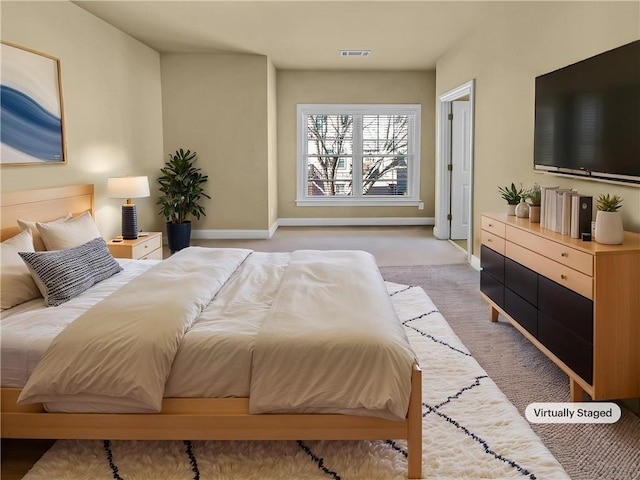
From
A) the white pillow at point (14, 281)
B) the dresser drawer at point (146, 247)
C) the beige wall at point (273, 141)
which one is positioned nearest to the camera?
the white pillow at point (14, 281)

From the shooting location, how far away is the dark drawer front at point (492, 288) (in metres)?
3.99

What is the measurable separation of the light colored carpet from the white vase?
85 cm

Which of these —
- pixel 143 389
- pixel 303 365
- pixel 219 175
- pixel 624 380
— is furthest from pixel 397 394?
pixel 219 175

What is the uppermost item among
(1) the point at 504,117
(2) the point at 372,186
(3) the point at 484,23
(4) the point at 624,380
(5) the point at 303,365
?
(3) the point at 484,23

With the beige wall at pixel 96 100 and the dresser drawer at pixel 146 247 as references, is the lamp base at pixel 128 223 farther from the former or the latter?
the beige wall at pixel 96 100

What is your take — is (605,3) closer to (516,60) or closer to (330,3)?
(516,60)

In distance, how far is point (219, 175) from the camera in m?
8.02

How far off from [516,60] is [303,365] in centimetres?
363

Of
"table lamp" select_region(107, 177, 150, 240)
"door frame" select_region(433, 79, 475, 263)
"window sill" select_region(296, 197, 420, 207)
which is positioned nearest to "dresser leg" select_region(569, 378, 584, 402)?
"table lamp" select_region(107, 177, 150, 240)

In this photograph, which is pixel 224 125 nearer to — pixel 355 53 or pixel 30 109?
pixel 355 53

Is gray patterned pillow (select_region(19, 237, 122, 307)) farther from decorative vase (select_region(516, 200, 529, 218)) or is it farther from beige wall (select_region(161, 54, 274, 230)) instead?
beige wall (select_region(161, 54, 274, 230))

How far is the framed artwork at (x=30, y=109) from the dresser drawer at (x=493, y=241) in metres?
3.42

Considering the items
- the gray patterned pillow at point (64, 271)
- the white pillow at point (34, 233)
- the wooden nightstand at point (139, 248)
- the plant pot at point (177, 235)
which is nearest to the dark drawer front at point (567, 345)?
the gray patterned pillow at point (64, 271)

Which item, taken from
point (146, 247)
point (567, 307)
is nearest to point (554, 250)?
point (567, 307)
